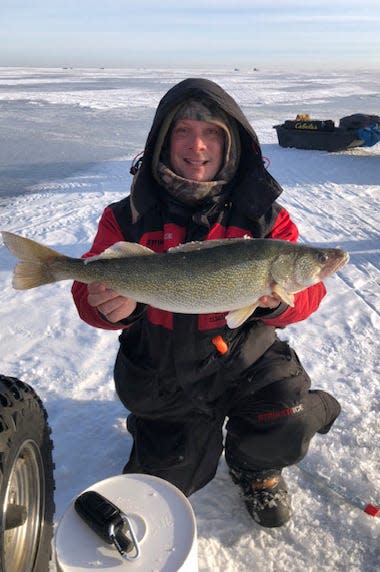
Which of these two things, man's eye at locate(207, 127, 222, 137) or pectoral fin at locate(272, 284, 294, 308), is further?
man's eye at locate(207, 127, 222, 137)

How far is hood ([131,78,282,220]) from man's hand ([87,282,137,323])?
576 millimetres

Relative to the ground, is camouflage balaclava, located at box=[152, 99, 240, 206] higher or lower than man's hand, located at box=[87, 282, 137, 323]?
higher

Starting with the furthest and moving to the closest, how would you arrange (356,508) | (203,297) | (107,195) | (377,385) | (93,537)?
(107,195), (377,385), (356,508), (203,297), (93,537)

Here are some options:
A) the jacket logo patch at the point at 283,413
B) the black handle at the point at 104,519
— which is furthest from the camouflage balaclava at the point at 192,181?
the black handle at the point at 104,519

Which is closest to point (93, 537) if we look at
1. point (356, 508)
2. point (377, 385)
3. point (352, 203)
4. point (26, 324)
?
point (356, 508)

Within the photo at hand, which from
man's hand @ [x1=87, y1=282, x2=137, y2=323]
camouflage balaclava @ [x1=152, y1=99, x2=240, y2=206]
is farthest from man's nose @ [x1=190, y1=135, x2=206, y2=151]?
man's hand @ [x1=87, y1=282, x2=137, y2=323]

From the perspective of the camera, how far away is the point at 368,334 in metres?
4.07

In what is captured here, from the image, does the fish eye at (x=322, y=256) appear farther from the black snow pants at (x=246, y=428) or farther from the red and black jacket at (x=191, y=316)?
the black snow pants at (x=246, y=428)

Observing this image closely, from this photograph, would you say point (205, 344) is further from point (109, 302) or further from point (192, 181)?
point (192, 181)

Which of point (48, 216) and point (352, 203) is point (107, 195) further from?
point (352, 203)

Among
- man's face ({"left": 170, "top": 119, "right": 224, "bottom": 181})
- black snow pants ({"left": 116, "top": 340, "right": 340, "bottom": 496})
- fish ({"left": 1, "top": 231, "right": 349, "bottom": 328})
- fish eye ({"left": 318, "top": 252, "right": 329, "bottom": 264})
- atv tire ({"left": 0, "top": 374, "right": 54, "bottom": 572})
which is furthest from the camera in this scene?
man's face ({"left": 170, "top": 119, "right": 224, "bottom": 181})

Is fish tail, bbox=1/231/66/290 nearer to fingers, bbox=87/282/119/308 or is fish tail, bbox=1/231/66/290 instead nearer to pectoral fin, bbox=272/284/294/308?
fingers, bbox=87/282/119/308

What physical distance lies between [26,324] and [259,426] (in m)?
2.42

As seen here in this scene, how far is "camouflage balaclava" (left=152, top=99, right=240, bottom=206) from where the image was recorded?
2.68 m
